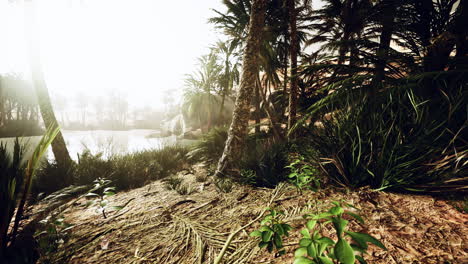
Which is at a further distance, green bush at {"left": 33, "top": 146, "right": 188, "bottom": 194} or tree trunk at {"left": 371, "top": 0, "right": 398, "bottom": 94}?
green bush at {"left": 33, "top": 146, "right": 188, "bottom": 194}

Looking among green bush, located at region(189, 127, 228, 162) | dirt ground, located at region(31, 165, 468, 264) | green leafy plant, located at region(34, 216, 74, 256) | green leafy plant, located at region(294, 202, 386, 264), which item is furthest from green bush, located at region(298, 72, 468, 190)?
green bush, located at region(189, 127, 228, 162)

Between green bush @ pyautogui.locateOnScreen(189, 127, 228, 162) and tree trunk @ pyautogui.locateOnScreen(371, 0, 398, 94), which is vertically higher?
tree trunk @ pyautogui.locateOnScreen(371, 0, 398, 94)

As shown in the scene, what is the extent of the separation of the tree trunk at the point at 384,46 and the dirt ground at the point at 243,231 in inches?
49.3

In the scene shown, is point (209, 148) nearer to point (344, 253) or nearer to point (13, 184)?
point (13, 184)

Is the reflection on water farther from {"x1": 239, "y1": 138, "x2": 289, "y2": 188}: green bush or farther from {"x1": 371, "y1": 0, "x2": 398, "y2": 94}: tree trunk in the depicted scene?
{"x1": 371, "y1": 0, "x2": 398, "y2": 94}: tree trunk

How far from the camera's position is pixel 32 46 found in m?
3.81

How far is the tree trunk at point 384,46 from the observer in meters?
1.81

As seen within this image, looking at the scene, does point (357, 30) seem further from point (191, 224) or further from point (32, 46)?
point (32, 46)

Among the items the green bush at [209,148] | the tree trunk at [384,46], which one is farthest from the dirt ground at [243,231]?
the green bush at [209,148]

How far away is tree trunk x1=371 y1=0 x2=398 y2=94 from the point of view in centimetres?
181

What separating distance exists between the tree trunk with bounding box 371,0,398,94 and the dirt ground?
125 cm

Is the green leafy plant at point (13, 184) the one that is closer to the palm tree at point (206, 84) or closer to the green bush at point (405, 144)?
the green bush at point (405, 144)

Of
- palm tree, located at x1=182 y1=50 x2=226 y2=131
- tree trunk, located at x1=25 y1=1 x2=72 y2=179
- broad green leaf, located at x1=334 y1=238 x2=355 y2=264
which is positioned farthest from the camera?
palm tree, located at x1=182 y1=50 x2=226 y2=131

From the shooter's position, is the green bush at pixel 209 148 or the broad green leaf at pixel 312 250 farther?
the green bush at pixel 209 148
